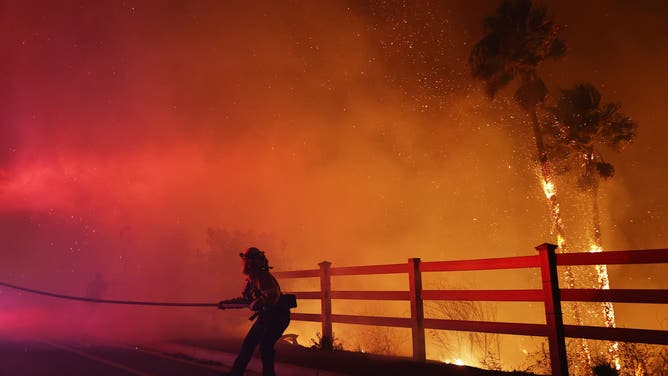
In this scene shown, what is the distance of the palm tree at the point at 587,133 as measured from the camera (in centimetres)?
2703

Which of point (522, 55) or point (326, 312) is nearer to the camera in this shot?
point (326, 312)

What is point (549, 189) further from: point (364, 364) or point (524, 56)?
point (364, 364)

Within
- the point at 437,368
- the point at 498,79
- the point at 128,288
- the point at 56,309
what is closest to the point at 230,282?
the point at 128,288

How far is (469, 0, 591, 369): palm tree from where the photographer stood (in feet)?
82.9

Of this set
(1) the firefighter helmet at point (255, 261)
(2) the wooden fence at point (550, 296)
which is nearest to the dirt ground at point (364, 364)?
(2) the wooden fence at point (550, 296)

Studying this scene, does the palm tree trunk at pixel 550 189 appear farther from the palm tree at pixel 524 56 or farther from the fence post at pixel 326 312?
the fence post at pixel 326 312

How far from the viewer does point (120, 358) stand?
857 cm

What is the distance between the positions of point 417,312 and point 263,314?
336 cm

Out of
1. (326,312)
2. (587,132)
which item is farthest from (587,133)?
(326,312)

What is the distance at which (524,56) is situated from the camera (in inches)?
1018

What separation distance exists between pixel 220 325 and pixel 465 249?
34549mm

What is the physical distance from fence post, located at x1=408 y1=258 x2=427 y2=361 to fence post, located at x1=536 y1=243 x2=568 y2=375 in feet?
6.99

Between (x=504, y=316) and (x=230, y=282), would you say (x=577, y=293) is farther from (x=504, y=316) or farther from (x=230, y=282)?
(x=504, y=316)

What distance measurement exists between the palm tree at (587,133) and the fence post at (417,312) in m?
22.3
